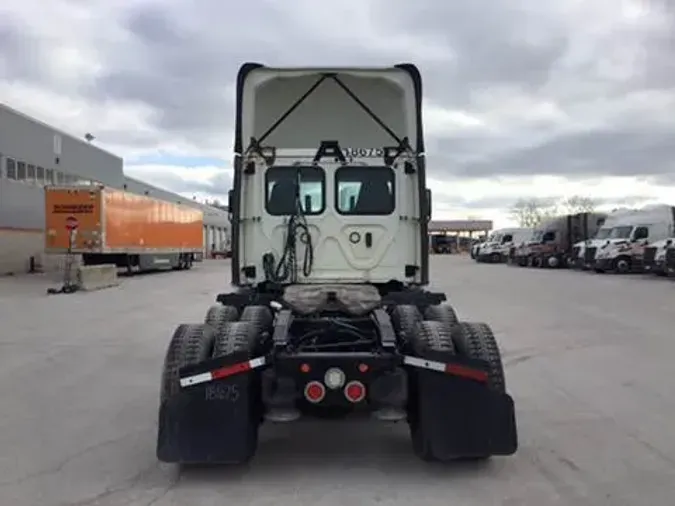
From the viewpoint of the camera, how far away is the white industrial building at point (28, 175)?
34938 millimetres

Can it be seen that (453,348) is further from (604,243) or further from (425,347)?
(604,243)

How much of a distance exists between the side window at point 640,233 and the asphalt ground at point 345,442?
24.9 m

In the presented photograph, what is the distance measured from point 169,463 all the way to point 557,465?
280cm

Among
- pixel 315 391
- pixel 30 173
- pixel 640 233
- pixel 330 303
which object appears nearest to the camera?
pixel 315 391

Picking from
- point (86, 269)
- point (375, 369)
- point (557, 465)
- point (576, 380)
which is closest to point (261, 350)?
point (375, 369)

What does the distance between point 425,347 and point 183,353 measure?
69.2 inches

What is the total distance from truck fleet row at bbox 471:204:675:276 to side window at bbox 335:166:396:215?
25.0 metres

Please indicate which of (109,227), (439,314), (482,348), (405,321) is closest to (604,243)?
(109,227)

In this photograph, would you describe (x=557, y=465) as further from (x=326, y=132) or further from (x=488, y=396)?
(x=326, y=132)

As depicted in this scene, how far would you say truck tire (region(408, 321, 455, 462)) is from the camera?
Result: 18.4 feet

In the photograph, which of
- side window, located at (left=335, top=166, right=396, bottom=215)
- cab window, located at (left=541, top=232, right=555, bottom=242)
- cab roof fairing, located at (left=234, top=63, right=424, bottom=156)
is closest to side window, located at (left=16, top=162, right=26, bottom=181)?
cab window, located at (left=541, top=232, right=555, bottom=242)

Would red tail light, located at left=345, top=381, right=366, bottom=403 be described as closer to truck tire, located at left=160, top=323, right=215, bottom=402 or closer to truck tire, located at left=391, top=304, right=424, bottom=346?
truck tire, located at left=391, top=304, right=424, bottom=346

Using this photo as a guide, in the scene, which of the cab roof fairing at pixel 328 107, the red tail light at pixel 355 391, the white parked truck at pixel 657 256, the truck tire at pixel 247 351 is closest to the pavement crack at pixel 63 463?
the truck tire at pixel 247 351

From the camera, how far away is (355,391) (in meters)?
5.42
